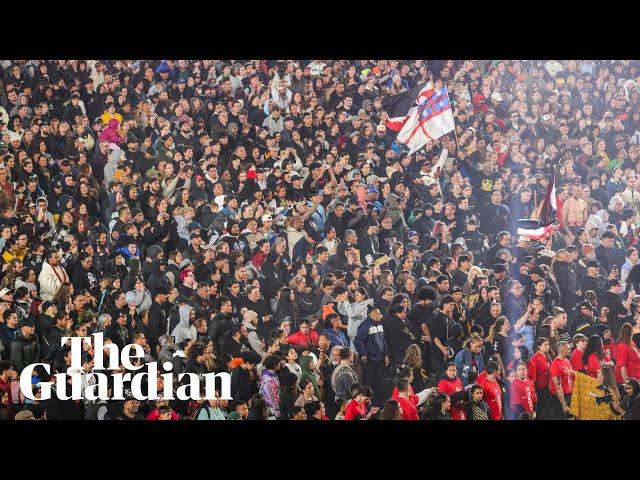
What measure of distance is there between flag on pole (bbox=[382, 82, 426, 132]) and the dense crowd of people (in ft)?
0.22

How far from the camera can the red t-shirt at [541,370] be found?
34.2 feet

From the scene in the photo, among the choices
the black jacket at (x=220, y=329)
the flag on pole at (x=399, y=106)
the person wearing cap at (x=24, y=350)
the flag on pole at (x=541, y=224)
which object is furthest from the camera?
the flag on pole at (x=399, y=106)

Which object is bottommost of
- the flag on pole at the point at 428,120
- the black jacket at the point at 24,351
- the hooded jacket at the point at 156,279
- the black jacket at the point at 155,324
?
the black jacket at the point at 24,351

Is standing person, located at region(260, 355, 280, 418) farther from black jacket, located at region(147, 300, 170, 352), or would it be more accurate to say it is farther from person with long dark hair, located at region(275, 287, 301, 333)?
black jacket, located at region(147, 300, 170, 352)

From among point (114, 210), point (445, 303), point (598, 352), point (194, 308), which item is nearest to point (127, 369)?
point (194, 308)

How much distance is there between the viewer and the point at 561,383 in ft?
34.3

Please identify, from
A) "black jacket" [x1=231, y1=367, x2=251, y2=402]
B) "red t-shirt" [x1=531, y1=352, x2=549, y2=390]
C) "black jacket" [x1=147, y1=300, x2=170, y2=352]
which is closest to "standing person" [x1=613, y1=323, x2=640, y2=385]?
"red t-shirt" [x1=531, y1=352, x2=549, y2=390]

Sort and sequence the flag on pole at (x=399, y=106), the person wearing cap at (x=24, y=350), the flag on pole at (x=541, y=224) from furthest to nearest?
the flag on pole at (x=399, y=106) → the flag on pole at (x=541, y=224) → the person wearing cap at (x=24, y=350)

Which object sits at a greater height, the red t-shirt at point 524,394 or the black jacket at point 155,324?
the black jacket at point 155,324

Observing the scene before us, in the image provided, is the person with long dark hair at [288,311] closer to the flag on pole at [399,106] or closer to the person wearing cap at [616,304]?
the flag on pole at [399,106]

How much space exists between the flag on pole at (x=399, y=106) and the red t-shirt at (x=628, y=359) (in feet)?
9.30

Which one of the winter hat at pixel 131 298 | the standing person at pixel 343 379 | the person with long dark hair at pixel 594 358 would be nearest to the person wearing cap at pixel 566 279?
the person with long dark hair at pixel 594 358

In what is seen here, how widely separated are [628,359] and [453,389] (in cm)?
161

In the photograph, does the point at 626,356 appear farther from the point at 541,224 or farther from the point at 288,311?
the point at 288,311
